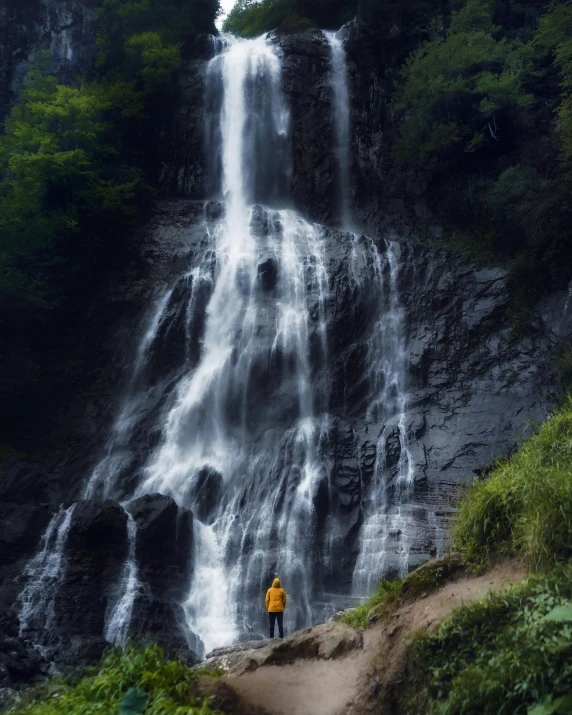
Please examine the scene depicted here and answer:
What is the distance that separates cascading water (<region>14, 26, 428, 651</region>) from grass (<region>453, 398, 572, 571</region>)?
282 inches

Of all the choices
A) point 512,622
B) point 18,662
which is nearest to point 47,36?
point 18,662

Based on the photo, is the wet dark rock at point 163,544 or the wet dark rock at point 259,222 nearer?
the wet dark rock at point 163,544

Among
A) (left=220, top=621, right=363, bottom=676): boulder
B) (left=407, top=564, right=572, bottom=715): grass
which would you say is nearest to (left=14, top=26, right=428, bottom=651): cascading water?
Result: (left=220, top=621, right=363, bottom=676): boulder

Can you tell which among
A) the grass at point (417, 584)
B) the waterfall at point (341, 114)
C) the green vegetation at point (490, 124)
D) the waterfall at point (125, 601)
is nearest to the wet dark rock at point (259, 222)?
the waterfall at point (341, 114)

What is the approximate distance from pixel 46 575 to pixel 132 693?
1035 cm


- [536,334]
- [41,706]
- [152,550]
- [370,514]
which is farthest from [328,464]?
[41,706]

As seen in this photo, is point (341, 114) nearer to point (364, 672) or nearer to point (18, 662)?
point (18, 662)

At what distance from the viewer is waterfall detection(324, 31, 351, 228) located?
2464 centimetres

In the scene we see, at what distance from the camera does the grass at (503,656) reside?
12.2ft

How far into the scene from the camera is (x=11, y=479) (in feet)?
52.7

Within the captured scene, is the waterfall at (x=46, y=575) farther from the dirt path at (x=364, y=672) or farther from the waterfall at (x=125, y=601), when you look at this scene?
the dirt path at (x=364, y=672)

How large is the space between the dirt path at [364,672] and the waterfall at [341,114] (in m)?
19.9

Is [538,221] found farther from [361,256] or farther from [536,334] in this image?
[361,256]

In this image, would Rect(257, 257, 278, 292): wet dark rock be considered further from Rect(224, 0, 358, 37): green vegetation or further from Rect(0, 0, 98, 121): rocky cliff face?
Rect(0, 0, 98, 121): rocky cliff face
